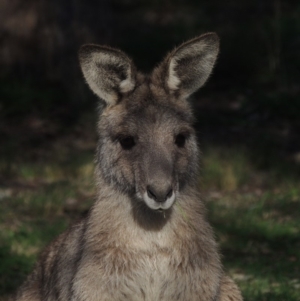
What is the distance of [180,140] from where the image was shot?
4969 millimetres

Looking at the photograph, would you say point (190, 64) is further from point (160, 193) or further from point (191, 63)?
point (160, 193)

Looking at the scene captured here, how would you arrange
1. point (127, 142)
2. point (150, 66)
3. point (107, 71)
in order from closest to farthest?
point (127, 142) → point (107, 71) → point (150, 66)

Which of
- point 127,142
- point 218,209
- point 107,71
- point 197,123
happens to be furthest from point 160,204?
point 197,123

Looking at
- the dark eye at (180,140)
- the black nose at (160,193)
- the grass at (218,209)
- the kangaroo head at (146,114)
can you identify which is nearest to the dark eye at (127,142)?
the kangaroo head at (146,114)

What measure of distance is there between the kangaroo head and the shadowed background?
1.71 m

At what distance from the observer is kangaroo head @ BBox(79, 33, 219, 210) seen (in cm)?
483

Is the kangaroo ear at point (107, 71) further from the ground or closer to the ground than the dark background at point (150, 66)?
closer to the ground

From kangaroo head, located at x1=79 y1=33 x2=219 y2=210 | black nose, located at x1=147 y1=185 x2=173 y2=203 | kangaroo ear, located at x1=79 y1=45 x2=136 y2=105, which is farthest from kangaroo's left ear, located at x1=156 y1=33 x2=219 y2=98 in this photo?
black nose, located at x1=147 y1=185 x2=173 y2=203

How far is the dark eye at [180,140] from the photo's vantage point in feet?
16.2

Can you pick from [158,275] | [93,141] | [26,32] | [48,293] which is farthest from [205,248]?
[26,32]

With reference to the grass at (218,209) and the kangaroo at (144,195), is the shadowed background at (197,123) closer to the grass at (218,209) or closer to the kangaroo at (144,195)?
the grass at (218,209)

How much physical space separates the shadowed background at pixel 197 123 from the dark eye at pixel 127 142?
188 cm

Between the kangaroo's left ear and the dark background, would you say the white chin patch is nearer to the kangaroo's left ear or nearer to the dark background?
the kangaroo's left ear

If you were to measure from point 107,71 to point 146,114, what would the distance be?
36 cm
